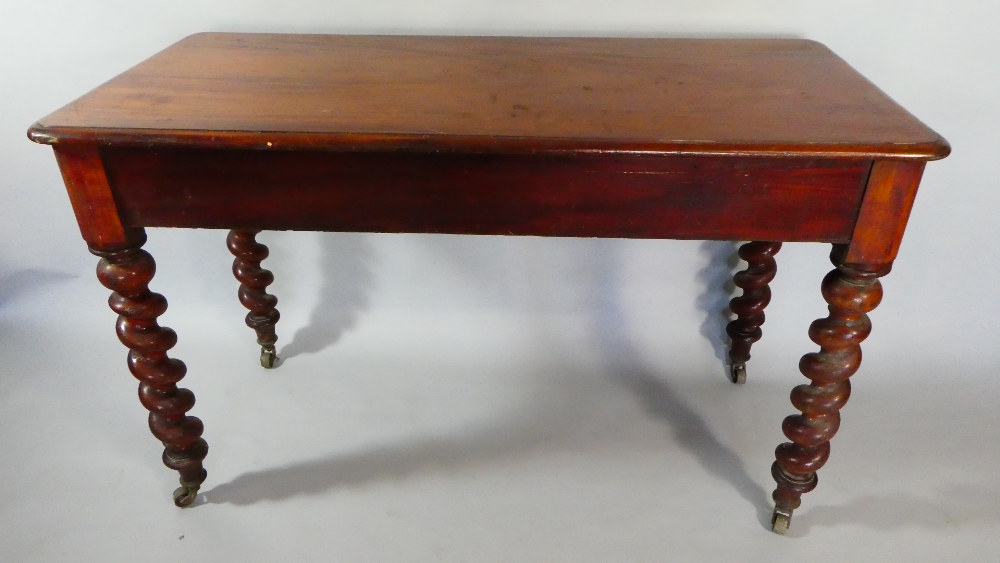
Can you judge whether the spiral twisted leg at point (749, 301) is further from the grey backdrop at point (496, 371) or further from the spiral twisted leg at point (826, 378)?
the spiral twisted leg at point (826, 378)

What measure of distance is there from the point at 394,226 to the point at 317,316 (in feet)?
2.68

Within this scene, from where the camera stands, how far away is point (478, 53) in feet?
4.18

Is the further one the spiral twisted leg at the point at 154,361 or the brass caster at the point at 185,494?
the brass caster at the point at 185,494

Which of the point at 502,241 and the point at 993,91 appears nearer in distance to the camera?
the point at 993,91

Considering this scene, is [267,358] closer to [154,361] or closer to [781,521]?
[154,361]

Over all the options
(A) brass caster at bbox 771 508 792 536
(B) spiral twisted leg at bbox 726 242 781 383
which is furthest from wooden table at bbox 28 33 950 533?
(B) spiral twisted leg at bbox 726 242 781 383

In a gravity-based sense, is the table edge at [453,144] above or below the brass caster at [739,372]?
above

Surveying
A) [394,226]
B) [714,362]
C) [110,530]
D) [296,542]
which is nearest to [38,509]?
[110,530]

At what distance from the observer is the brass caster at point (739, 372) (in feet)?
5.34

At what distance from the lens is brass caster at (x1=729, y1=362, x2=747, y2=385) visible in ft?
5.34

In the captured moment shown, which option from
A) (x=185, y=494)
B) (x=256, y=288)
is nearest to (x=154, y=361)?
(x=185, y=494)

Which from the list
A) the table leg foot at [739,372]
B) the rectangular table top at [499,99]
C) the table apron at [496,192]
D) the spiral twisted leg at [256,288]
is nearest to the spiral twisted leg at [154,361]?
the table apron at [496,192]

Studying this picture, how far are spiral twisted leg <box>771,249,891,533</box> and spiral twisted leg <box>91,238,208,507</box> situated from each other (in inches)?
40.3

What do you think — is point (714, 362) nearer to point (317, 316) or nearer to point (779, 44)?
point (779, 44)
